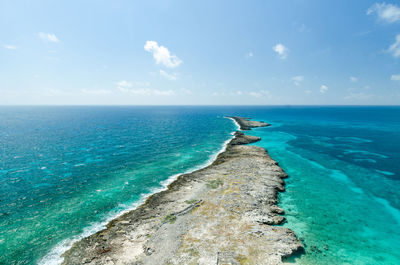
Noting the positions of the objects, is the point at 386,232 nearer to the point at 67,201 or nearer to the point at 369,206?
the point at 369,206

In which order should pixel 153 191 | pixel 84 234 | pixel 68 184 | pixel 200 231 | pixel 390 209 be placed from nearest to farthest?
pixel 200 231, pixel 84 234, pixel 390 209, pixel 153 191, pixel 68 184

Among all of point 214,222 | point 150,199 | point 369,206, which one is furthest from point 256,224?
point 369,206

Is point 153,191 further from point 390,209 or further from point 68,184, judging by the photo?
point 390,209

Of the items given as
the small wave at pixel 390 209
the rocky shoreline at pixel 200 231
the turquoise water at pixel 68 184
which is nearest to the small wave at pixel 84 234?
the turquoise water at pixel 68 184

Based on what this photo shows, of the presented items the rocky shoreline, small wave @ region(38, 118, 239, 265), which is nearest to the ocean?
small wave @ region(38, 118, 239, 265)

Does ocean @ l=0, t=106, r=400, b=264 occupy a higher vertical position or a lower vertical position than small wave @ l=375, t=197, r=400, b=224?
higher

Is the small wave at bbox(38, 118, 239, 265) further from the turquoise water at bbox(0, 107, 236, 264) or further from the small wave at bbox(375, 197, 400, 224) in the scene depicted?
the small wave at bbox(375, 197, 400, 224)

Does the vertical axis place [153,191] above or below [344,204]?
above

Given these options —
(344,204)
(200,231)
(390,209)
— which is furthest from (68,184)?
(390,209)
